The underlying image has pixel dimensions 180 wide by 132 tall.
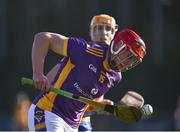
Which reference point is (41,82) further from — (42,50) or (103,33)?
(103,33)

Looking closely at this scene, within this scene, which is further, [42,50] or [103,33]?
[103,33]

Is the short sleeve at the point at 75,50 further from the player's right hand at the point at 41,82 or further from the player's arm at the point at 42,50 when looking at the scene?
the player's right hand at the point at 41,82

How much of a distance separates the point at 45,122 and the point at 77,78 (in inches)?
18.9

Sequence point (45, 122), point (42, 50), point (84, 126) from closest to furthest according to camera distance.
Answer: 1. point (42, 50)
2. point (45, 122)
3. point (84, 126)

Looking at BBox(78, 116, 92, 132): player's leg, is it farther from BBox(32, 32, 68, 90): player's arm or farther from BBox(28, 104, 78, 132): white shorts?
BBox(32, 32, 68, 90): player's arm

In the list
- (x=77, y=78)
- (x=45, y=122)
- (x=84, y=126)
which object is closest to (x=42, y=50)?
(x=77, y=78)

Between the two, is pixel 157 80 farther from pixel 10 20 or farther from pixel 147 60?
pixel 10 20

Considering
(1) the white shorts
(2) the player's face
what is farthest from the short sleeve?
(2) the player's face

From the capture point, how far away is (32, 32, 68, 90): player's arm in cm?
676

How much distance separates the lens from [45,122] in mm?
7180

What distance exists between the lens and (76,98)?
693 cm

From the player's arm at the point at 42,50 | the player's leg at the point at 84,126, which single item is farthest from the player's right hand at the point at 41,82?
the player's leg at the point at 84,126

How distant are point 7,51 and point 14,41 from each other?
32cm

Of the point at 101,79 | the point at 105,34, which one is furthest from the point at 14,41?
the point at 101,79
